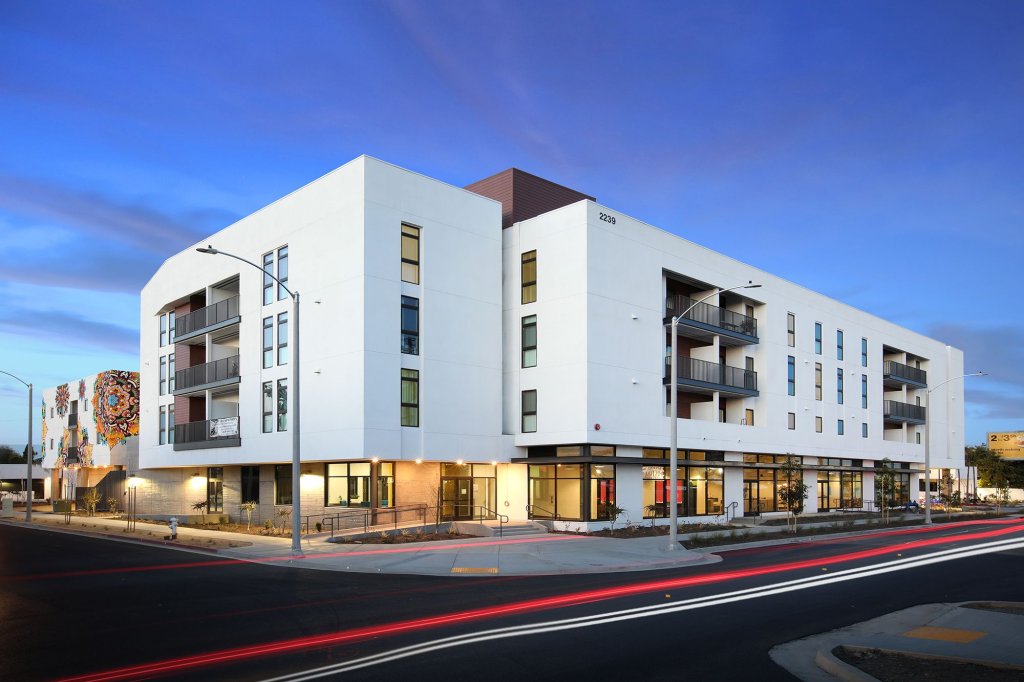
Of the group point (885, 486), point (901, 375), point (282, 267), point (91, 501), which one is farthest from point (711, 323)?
point (91, 501)

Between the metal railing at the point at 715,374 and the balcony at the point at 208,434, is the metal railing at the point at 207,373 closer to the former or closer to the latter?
the balcony at the point at 208,434

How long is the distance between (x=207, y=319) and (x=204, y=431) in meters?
5.93

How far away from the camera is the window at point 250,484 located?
144 ft

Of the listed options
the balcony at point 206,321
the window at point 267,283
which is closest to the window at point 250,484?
the balcony at point 206,321

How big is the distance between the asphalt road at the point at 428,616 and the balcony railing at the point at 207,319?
1945 cm

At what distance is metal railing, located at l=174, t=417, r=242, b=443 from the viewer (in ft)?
136

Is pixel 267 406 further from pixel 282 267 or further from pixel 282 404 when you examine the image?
pixel 282 267

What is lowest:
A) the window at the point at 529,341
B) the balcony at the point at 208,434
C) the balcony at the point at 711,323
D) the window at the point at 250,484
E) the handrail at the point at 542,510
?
the handrail at the point at 542,510

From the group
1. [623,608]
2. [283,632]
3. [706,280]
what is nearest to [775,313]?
[706,280]

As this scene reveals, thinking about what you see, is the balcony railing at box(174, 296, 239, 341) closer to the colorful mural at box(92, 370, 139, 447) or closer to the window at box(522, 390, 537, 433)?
the window at box(522, 390, 537, 433)

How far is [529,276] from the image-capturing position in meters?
39.1

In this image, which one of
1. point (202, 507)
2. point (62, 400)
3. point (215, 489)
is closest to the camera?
point (215, 489)

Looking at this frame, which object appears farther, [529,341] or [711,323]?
[711,323]

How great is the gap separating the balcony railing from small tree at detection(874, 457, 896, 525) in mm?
36476
